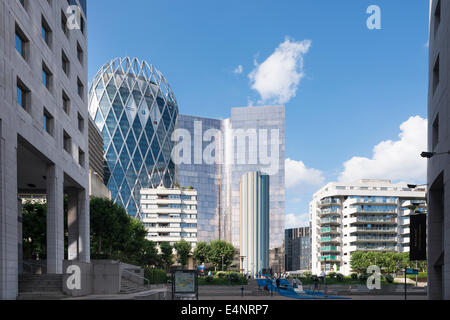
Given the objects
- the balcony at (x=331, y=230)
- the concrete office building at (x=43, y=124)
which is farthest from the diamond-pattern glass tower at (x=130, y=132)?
the concrete office building at (x=43, y=124)

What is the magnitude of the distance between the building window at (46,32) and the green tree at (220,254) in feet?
310

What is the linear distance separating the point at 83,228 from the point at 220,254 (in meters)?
81.1

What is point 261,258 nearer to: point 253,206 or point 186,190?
point 253,206

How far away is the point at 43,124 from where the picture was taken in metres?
33.1

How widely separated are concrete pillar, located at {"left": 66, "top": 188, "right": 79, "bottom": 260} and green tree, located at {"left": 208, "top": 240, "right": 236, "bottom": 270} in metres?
80.9

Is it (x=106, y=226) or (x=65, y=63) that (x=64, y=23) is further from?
(x=106, y=226)

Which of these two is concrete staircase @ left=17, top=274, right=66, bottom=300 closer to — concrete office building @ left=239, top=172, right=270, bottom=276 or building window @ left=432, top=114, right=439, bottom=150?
building window @ left=432, top=114, right=439, bottom=150

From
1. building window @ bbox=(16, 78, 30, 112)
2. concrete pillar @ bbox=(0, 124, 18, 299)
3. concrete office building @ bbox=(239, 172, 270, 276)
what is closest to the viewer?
concrete pillar @ bbox=(0, 124, 18, 299)

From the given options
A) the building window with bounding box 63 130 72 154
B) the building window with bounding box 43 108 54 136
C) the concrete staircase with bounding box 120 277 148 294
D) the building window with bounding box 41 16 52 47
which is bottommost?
the concrete staircase with bounding box 120 277 148 294

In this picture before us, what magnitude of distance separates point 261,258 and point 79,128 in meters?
159

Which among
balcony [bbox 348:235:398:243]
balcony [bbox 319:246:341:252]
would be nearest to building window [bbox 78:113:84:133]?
balcony [bbox 348:235:398:243]

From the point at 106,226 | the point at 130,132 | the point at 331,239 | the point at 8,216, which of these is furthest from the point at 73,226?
the point at 130,132

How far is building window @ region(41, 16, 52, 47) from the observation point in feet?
113
